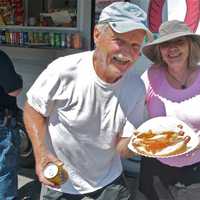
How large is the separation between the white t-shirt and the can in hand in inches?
6.7

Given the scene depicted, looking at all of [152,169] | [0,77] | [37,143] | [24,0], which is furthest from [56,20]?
[37,143]

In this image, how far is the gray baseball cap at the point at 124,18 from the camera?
7.18ft

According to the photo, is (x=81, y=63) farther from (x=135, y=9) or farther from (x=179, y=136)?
(x=179, y=136)

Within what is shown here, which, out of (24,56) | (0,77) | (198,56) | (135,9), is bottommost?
(24,56)

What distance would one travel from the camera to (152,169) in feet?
9.74

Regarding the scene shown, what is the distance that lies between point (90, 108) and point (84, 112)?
4cm

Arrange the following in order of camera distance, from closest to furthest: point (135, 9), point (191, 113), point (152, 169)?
point (135, 9), point (191, 113), point (152, 169)

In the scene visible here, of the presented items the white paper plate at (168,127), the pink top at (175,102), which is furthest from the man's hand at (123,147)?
the pink top at (175,102)

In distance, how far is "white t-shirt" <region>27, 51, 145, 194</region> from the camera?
7.83 feet

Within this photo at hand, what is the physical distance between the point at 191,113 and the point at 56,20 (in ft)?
10.3

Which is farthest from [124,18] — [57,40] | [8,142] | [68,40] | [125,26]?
[57,40]

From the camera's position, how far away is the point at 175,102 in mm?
2746

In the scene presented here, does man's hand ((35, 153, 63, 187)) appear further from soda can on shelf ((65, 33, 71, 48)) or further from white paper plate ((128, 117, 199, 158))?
soda can on shelf ((65, 33, 71, 48))

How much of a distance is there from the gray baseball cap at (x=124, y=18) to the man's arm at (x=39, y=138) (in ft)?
1.87
